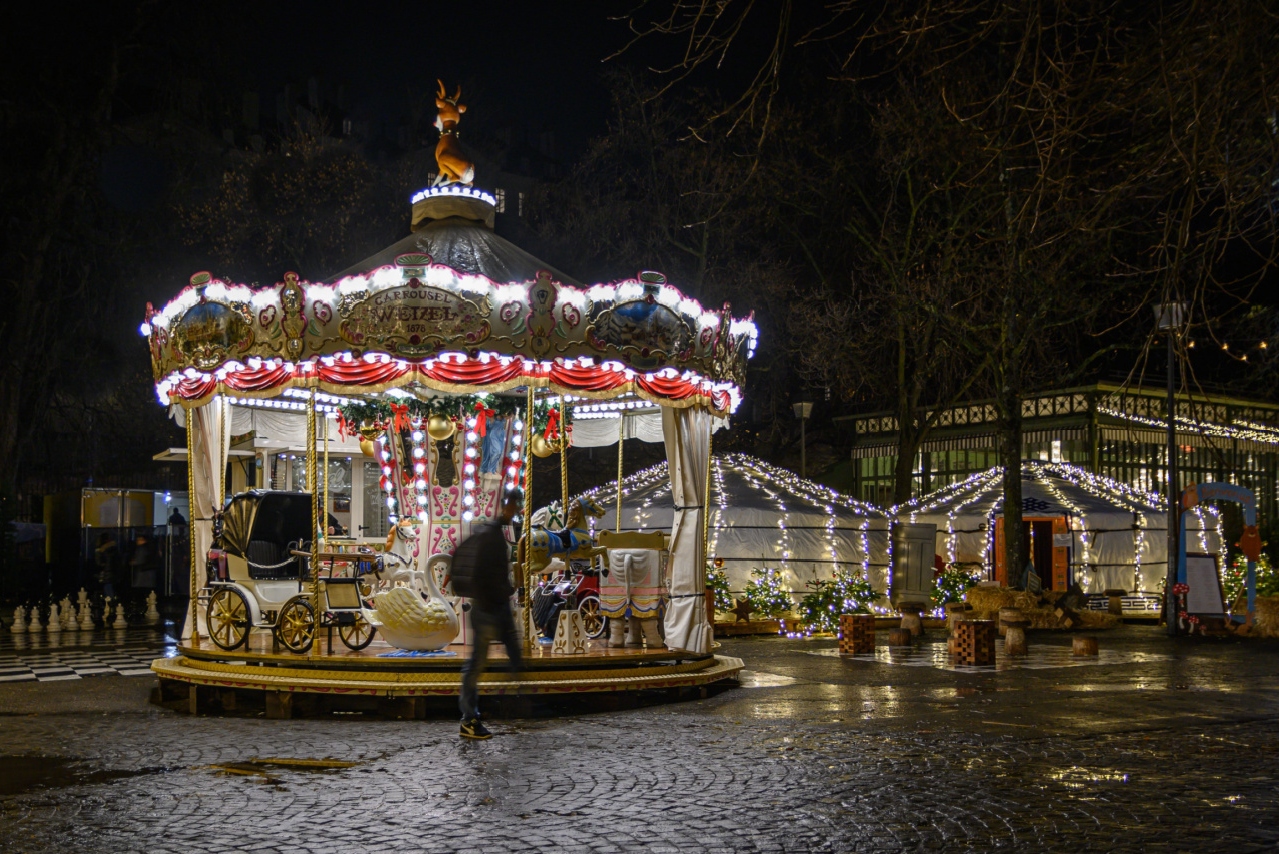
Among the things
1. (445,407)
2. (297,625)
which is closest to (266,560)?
(297,625)

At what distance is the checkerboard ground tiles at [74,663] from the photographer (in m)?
13.1

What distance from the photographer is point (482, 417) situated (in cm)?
1272

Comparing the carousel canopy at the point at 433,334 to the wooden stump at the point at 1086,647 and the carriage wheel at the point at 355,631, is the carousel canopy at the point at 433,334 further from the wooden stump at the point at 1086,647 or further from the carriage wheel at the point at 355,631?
the wooden stump at the point at 1086,647

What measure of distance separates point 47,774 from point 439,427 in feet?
19.4

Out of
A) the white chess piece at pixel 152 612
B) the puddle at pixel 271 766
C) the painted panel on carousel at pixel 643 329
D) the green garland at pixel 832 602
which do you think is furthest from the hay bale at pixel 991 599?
the puddle at pixel 271 766

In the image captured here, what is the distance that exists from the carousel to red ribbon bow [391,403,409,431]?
3 cm

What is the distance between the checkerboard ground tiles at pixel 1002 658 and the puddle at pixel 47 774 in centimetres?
968

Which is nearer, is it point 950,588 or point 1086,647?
point 1086,647

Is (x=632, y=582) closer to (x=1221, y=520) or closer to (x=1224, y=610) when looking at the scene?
(x=1224, y=610)

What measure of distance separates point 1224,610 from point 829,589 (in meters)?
6.74

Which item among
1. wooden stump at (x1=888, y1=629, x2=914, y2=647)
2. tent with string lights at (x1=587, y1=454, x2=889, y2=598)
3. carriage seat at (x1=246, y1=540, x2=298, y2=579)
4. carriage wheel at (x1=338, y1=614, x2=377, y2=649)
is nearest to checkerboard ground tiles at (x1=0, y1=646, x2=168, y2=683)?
carriage seat at (x1=246, y1=540, x2=298, y2=579)

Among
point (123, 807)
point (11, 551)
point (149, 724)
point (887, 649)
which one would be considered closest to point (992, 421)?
point (887, 649)

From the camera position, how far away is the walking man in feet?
27.9

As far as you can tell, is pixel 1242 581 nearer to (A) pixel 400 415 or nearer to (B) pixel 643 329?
(B) pixel 643 329
